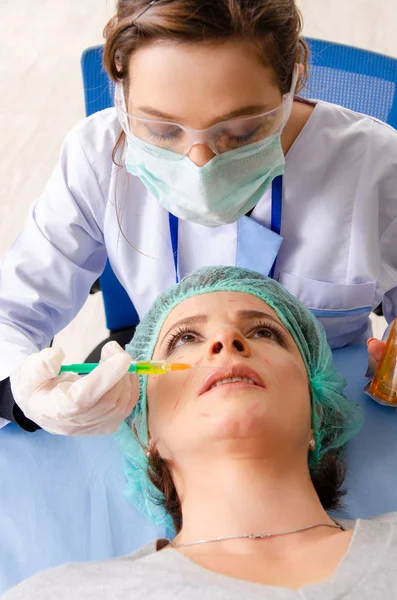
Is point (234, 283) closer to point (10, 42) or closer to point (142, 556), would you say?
point (142, 556)

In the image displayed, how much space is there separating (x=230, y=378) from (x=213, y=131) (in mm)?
481

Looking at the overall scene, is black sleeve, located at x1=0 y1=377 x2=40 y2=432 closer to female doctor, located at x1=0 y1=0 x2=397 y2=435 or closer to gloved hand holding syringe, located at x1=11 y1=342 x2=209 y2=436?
female doctor, located at x1=0 y1=0 x2=397 y2=435

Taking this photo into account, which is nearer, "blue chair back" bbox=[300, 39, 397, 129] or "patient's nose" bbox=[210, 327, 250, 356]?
"patient's nose" bbox=[210, 327, 250, 356]

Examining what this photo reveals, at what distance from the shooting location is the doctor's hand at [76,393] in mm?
1292

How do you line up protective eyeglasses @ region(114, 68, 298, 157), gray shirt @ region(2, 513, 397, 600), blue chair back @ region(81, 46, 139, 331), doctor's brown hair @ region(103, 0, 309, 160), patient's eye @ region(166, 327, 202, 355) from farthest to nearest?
blue chair back @ region(81, 46, 139, 331)
patient's eye @ region(166, 327, 202, 355)
protective eyeglasses @ region(114, 68, 298, 157)
doctor's brown hair @ region(103, 0, 309, 160)
gray shirt @ region(2, 513, 397, 600)

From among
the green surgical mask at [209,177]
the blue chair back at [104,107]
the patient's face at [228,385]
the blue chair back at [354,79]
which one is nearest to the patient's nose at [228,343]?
the patient's face at [228,385]

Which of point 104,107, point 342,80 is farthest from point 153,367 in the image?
point 342,80

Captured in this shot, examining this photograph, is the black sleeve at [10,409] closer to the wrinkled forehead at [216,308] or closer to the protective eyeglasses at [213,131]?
the wrinkled forehead at [216,308]

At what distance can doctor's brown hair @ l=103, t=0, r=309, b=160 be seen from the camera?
Answer: 1.25m

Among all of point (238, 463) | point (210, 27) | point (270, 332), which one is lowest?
point (238, 463)

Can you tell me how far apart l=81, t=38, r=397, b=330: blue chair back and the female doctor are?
0.22 metres

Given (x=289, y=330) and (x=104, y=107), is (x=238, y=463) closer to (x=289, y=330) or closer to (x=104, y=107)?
(x=289, y=330)

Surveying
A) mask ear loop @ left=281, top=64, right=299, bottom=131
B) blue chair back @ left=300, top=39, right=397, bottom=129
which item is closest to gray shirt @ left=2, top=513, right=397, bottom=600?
mask ear loop @ left=281, top=64, right=299, bottom=131

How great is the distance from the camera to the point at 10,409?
1579 mm
